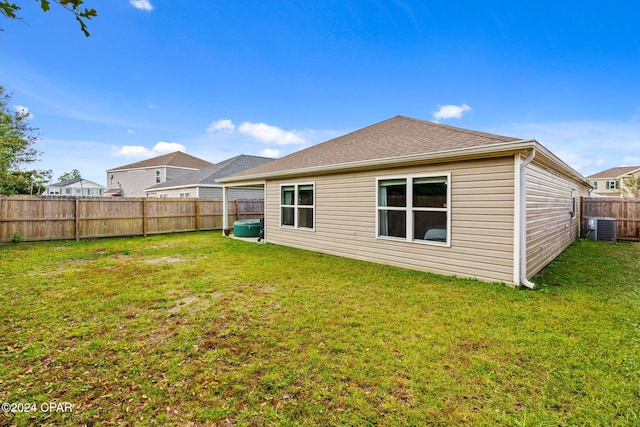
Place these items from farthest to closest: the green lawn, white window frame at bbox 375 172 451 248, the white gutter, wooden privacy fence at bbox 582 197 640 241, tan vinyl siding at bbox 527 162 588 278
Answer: wooden privacy fence at bbox 582 197 640 241 → white window frame at bbox 375 172 451 248 → tan vinyl siding at bbox 527 162 588 278 → the white gutter → the green lawn

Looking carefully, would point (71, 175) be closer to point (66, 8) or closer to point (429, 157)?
point (429, 157)

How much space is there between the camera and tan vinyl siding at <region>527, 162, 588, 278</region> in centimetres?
554

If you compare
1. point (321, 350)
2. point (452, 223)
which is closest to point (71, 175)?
point (452, 223)

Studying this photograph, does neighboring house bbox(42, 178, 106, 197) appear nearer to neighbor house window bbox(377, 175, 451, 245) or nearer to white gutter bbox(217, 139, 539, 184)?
white gutter bbox(217, 139, 539, 184)

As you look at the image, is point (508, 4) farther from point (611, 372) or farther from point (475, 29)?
point (611, 372)

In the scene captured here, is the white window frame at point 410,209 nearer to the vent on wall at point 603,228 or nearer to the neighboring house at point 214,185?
the vent on wall at point 603,228

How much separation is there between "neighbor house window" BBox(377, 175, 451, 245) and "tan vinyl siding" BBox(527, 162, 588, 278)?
1483 mm

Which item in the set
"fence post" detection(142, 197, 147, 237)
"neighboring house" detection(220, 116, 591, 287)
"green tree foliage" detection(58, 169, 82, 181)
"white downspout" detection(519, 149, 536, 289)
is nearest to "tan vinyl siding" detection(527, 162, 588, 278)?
"neighboring house" detection(220, 116, 591, 287)

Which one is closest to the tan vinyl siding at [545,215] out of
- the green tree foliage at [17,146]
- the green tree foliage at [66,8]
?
the green tree foliage at [66,8]

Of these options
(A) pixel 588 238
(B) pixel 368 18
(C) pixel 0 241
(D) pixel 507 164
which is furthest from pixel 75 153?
(A) pixel 588 238

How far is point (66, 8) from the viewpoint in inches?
44.5

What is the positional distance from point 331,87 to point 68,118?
17.6 meters

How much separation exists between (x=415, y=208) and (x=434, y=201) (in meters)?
0.41

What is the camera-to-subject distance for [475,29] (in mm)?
10000
